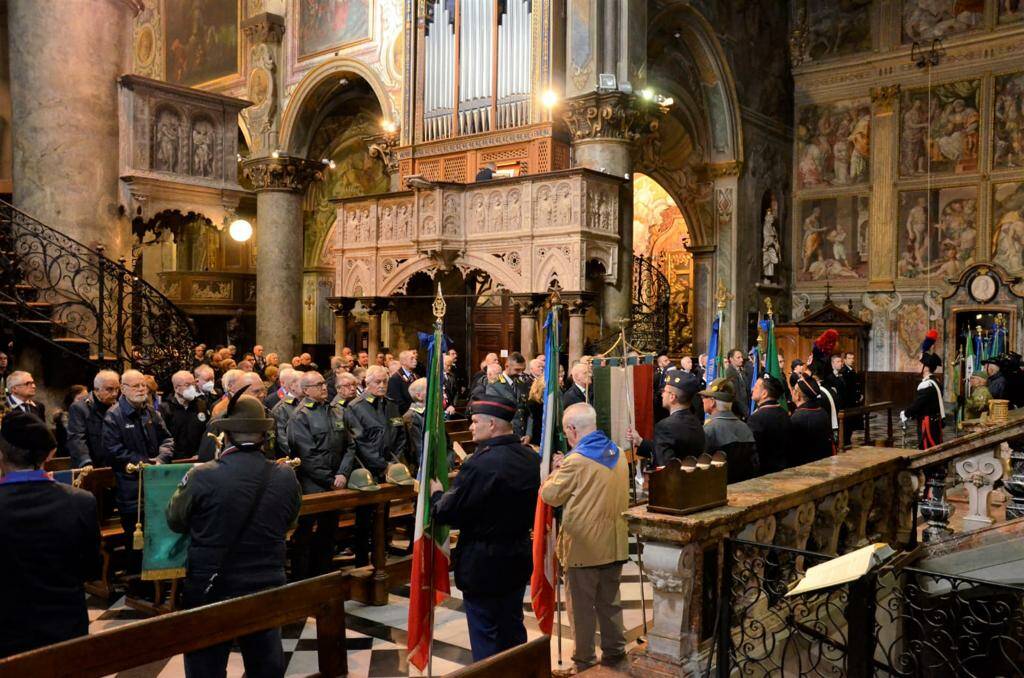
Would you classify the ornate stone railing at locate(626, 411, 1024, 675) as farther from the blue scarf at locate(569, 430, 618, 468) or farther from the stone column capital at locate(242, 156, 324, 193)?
the stone column capital at locate(242, 156, 324, 193)

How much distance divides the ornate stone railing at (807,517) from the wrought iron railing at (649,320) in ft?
28.7

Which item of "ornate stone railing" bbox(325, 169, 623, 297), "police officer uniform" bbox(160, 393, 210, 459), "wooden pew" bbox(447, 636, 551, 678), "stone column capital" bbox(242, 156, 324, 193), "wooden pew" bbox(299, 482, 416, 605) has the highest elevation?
"stone column capital" bbox(242, 156, 324, 193)

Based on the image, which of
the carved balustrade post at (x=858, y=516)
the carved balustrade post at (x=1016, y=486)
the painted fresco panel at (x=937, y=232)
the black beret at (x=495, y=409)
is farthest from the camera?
the painted fresco panel at (x=937, y=232)

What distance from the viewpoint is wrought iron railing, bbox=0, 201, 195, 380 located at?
32.0 feet

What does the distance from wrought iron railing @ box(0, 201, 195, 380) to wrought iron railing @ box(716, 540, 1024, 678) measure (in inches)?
313

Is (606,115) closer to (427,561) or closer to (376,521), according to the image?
(376,521)

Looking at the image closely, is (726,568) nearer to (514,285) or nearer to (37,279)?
(37,279)

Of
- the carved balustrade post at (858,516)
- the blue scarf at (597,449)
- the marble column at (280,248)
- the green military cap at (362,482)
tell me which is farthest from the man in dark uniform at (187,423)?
the marble column at (280,248)

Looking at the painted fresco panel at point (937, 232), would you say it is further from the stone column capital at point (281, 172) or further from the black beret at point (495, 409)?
the black beret at point (495, 409)

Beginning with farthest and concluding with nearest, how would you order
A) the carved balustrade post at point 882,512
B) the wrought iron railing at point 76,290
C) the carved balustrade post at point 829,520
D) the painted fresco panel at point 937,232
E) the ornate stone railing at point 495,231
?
the painted fresco panel at point 937,232
the ornate stone railing at point 495,231
the wrought iron railing at point 76,290
the carved balustrade post at point 882,512
the carved balustrade post at point 829,520

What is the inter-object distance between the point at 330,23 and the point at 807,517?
59.5 ft

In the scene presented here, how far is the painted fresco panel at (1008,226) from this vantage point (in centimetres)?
1988

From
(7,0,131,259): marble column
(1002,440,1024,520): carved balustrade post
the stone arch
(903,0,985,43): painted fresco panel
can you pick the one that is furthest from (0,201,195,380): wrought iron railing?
(903,0,985,43): painted fresco panel

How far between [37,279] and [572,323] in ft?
24.6
